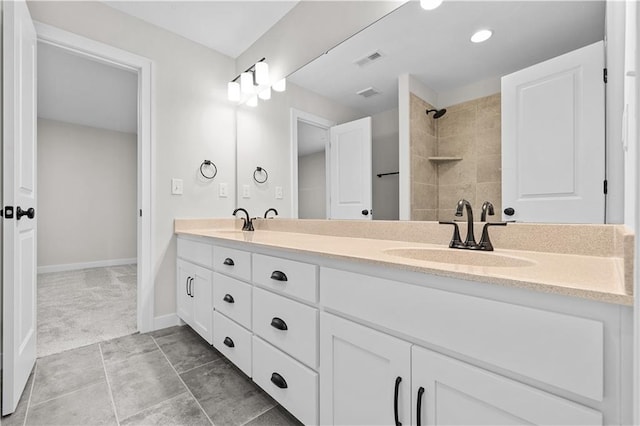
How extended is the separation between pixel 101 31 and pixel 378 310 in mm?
2587

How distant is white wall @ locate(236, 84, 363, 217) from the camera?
6.31ft

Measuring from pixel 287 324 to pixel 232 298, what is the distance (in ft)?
1.60

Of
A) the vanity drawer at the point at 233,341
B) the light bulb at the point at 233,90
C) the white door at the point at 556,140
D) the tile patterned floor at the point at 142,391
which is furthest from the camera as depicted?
the light bulb at the point at 233,90

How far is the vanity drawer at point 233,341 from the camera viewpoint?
136 cm

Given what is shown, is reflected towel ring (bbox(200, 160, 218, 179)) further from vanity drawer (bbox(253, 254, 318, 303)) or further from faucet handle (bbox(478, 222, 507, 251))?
faucet handle (bbox(478, 222, 507, 251))

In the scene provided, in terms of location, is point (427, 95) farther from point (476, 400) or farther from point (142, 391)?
point (142, 391)

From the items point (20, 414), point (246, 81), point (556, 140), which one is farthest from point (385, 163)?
point (20, 414)

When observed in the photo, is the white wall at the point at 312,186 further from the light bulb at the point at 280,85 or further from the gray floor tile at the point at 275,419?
the gray floor tile at the point at 275,419

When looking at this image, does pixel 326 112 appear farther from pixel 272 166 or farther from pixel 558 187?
pixel 558 187

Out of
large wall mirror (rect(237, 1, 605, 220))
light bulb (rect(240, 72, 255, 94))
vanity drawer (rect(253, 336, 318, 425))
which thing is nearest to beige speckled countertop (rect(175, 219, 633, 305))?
large wall mirror (rect(237, 1, 605, 220))

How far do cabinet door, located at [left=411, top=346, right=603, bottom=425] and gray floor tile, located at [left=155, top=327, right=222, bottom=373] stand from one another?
1.42 meters

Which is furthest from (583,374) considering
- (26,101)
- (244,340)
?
(26,101)

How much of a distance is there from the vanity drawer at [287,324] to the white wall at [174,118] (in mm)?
1346

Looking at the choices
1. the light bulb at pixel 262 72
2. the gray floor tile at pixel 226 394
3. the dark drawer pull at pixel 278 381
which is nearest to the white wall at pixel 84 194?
the light bulb at pixel 262 72
